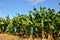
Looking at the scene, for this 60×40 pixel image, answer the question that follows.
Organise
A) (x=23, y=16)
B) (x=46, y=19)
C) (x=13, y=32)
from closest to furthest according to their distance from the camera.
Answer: (x=46, y=19)
(x=23, y=16)
(x=13, y=32)

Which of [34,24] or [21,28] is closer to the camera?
[34,24]

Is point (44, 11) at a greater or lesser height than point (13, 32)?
greater

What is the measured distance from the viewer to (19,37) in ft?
152

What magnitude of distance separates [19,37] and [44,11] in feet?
37.2

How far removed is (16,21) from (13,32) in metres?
4.09

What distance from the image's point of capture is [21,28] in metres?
47.2

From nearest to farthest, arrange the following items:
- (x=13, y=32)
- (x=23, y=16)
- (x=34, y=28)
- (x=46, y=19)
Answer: (x=46, y=19) → (x=34, y=28) → (x=23, y=16) → (x=13, y=32)

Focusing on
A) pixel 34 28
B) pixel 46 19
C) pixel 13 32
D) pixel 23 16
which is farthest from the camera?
pixel 13 32

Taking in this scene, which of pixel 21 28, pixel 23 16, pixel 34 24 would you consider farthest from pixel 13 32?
pixel 34 24

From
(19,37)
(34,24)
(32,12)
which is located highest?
(32,12)

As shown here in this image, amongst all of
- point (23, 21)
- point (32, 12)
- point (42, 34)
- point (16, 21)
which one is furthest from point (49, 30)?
point (16, 21)

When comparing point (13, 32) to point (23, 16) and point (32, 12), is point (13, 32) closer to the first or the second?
point (23, 16)

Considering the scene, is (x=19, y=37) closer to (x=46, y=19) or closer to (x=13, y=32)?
(x=13, y=32)

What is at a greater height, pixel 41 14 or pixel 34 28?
pixel 41 14
